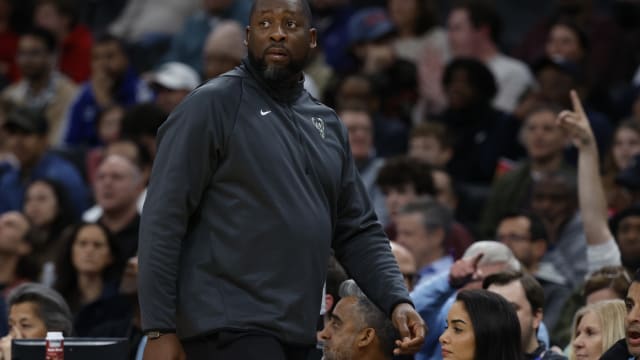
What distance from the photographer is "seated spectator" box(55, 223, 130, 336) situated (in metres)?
9.72

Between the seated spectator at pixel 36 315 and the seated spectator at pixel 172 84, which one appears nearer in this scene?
the seated spectator at pixel 36 315

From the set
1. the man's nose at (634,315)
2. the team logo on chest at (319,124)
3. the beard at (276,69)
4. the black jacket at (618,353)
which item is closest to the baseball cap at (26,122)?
the black jacket at (618,353)

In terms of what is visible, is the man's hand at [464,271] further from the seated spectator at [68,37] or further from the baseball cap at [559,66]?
the seated spectator at [68,37]

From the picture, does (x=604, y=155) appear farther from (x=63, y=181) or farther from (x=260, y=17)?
(x=260, y=17)

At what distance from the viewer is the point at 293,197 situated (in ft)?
16.8

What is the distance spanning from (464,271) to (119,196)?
14.2 feet

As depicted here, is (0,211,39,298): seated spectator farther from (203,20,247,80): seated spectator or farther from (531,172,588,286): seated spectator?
(531,172,588,286): seated spectator

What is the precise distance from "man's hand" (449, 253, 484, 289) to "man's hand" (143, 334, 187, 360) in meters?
2.16

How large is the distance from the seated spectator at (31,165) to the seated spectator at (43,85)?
3.49ft

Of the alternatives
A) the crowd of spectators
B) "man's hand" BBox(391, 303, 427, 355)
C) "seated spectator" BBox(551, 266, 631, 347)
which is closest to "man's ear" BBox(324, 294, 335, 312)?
the crowd of spectators

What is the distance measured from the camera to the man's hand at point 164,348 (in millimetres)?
4922

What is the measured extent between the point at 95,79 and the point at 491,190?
3.97 metres

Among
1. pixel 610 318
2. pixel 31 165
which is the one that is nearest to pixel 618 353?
pixel 610 318

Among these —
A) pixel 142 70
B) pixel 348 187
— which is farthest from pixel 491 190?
pixel 348 187
